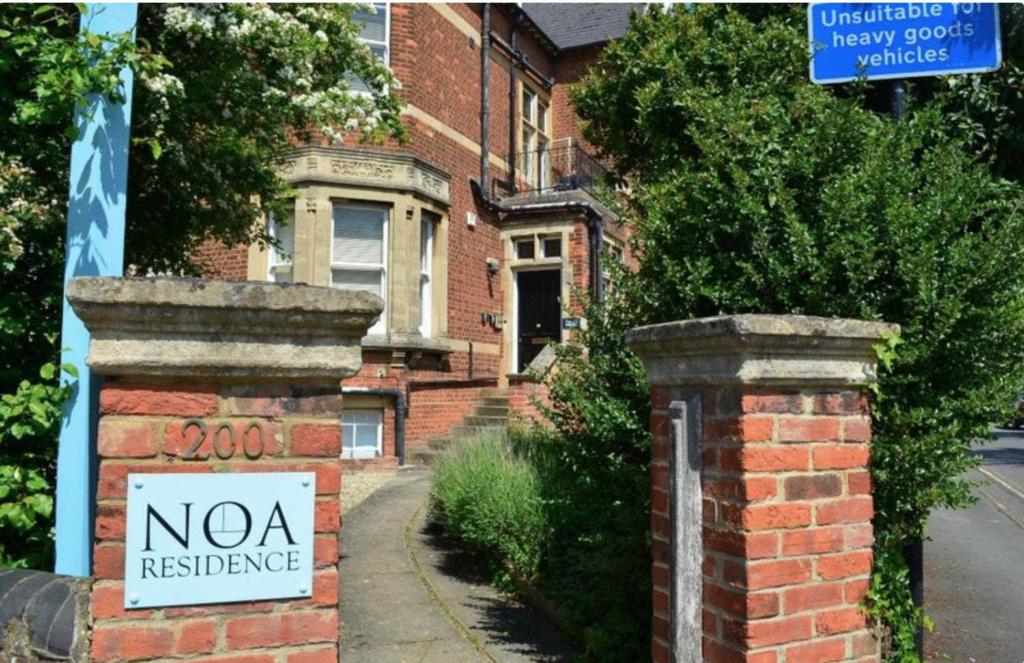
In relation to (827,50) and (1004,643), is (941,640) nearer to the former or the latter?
(1004,643)

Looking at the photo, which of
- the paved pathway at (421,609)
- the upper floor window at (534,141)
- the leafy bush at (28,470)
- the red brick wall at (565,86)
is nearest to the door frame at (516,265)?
the upper floor window at (534,141)

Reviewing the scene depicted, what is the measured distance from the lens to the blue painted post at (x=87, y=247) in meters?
3.36

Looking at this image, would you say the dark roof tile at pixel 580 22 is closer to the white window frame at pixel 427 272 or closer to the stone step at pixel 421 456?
the white window frame at pixel 427 272

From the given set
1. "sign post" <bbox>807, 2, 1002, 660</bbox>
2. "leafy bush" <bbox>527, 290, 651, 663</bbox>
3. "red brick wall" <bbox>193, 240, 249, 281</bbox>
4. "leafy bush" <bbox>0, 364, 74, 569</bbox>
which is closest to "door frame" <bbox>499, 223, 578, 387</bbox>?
"red brick wall" <bbox>193, 240, 249, 281</bbox>

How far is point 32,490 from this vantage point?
375 centimetres

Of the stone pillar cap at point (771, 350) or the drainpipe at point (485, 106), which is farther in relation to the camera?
the drainpipe at point (485, 106)

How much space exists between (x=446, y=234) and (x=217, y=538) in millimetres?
11607

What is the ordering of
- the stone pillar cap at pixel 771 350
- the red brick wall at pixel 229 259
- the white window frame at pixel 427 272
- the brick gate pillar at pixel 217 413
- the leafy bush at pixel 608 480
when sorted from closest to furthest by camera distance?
Result: the brick gate pillar at pixel 217 413 → the stone pillar cap at pixel 771 350 → the leafy bush at pixel 608 480 → the red brick wall at pixel 229 259 → the white window frame at pixel 427 272

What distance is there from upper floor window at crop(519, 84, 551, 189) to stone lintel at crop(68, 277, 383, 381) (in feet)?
48.9

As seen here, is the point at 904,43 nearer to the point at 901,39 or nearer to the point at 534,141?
the point at 901,39

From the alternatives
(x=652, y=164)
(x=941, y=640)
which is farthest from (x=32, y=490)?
(x=941, y=640)

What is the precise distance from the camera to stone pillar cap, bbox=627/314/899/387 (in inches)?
98.0

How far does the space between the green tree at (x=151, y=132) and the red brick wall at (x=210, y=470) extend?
5.11ft

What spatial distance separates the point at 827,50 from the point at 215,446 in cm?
320
